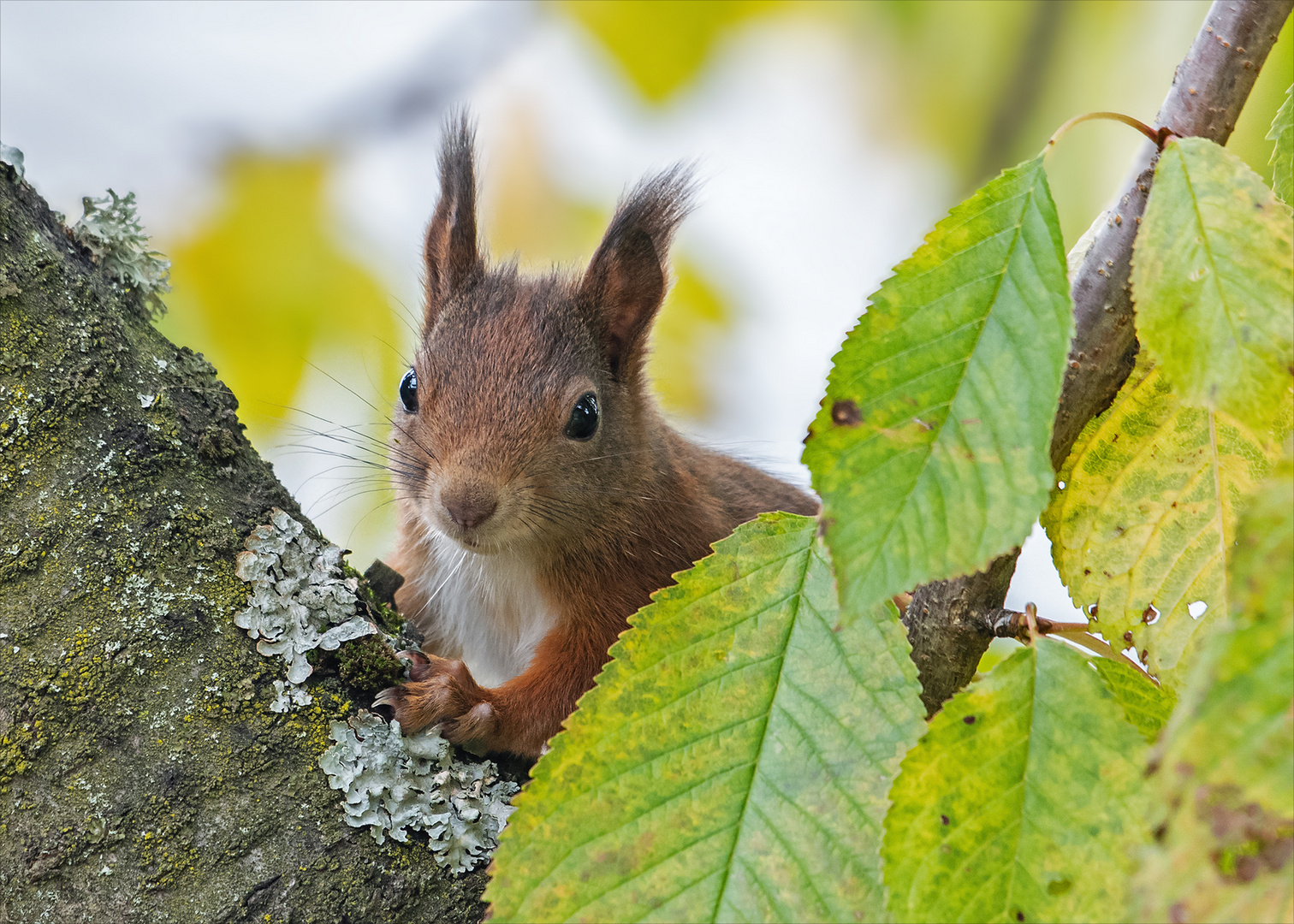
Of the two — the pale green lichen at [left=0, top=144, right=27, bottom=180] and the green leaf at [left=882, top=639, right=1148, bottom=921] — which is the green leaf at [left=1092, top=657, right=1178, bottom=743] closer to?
the green leaf at [left=882, top=639, right=1148, bottom=921]

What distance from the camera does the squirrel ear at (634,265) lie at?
248cm

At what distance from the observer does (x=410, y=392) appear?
95.2 inches

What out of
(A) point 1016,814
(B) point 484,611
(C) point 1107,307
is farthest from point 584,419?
(A) point 1016,814

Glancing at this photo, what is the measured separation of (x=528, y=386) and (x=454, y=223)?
0.57 metres

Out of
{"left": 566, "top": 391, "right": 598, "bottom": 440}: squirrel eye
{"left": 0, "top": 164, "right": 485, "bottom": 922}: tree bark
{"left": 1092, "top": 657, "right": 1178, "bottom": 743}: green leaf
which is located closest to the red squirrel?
{"left": 566, "top": 391, "right": 598, "bottom": 440}: squirrel eye

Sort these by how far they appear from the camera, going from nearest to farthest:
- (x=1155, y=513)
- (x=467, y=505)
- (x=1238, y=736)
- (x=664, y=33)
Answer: (x=1238, y=736)
(x=1155, y=513)
(x=467, y=505)
(x=664, y=33)

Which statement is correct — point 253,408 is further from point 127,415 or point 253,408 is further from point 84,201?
point 127,415

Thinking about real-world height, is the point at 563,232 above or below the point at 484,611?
above

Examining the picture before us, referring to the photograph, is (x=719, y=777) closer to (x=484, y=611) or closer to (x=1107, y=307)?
(x=1107, y=307)

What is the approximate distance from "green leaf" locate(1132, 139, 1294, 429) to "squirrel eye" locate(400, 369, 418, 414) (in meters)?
1.83

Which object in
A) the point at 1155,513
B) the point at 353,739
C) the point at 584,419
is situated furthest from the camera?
the point at 584,419

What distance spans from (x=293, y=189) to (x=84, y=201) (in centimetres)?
206

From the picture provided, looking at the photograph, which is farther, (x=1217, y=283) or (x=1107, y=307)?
(x=1107, y=307)

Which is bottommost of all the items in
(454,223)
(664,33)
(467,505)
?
(467,505)
